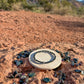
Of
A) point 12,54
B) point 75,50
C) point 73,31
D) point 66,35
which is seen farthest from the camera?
point 73,31

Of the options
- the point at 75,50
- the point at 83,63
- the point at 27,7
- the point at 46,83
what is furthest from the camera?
the point at 27,7

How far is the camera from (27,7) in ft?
30.0

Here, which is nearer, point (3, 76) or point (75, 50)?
point (3, 76)

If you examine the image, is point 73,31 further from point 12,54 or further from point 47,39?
point 12,54

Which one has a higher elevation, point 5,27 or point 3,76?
point 5,27

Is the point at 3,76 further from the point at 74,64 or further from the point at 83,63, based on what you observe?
the point at 83,63

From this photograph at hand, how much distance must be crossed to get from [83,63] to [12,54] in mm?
1779

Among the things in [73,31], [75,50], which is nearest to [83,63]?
[75,50]

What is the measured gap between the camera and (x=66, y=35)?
4.44 meters

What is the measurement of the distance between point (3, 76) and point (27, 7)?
7.86 meters

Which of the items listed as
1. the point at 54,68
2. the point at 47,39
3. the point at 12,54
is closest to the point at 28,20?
the point at 47,39

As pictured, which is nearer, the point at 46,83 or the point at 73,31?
the point at 46,83

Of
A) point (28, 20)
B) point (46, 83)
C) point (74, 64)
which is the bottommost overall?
point (46, 83)

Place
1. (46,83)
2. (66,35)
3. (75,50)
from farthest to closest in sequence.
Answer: (66,35) → (75,50) → (46,83)
